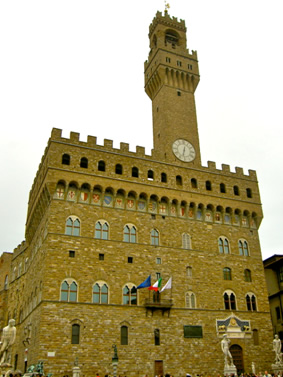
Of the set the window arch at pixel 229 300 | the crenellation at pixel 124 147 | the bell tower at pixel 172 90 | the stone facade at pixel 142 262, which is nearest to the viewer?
the stone facade at pixel 142 262

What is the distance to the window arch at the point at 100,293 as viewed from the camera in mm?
31708

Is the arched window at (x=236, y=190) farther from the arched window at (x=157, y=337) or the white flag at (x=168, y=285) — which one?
the arched window at (x=157, y=337)

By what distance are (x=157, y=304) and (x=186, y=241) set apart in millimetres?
6754

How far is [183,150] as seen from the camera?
1617 inches

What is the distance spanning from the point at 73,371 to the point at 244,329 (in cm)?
1587

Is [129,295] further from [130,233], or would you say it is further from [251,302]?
[251,302]

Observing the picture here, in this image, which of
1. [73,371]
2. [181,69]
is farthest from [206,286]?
[181,69]

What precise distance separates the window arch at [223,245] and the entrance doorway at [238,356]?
8244 mm

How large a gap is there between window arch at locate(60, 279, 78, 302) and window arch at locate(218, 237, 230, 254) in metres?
14.3

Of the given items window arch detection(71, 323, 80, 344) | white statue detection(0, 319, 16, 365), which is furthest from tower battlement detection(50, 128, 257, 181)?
white statue detection(0, 319, 16, 365)

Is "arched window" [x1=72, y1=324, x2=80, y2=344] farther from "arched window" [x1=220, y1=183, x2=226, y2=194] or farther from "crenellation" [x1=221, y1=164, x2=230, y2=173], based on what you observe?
"crenellation" [x1=221, y1=164, x2=230, y2=173]

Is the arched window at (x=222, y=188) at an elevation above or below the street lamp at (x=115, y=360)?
above

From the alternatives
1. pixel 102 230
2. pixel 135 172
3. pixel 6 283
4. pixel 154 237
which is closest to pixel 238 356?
pixel 154 237

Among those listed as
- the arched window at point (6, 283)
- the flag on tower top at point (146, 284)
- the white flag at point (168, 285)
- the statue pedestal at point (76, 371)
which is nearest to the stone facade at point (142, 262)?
the flag on tower top at point (146, 284)
